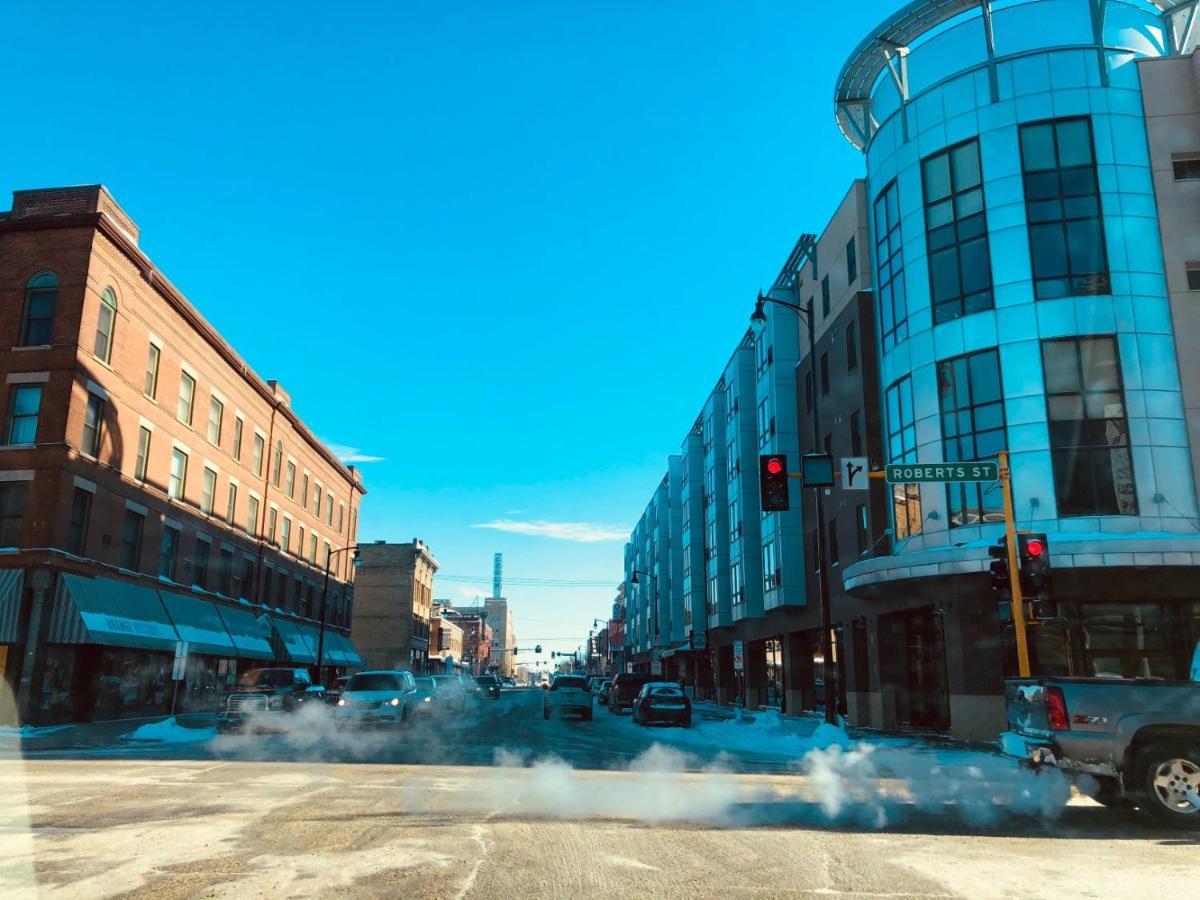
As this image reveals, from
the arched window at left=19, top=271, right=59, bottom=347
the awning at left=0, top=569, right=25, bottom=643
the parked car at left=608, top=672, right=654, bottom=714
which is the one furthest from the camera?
the parked car at left=608, top=672, right=654, bottom=714

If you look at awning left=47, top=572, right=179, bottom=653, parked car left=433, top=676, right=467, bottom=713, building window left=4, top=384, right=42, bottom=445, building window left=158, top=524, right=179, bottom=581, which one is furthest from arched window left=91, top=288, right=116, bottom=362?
parked car left=433, top=676, right=467, bottom=713

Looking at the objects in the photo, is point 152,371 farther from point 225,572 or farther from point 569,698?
point 569,698

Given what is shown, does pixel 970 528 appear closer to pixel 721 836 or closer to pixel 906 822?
pixel 906 822

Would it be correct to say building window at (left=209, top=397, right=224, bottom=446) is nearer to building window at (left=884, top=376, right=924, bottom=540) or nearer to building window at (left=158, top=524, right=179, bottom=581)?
building window at (left=158, top=524, right=179, bottom=581)

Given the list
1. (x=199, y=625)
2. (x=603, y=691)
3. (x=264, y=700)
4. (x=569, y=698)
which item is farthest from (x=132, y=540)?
(x=603, y=691)

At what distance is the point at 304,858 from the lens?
737cm

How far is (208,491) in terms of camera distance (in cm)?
3919

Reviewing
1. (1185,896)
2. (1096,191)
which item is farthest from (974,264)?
(1185,896)

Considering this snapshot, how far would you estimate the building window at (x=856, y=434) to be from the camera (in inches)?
1186

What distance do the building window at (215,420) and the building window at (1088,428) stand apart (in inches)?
1292

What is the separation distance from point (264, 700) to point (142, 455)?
498 inches

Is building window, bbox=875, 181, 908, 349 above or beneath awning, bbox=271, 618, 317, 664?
above

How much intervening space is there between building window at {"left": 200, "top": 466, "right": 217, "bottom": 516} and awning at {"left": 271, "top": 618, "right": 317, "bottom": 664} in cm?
964

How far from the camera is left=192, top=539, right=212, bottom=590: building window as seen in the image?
123 ft
